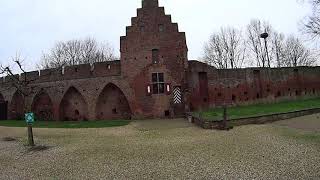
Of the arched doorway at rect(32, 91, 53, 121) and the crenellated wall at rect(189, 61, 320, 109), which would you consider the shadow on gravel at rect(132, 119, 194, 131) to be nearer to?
the crenellated wall at rect(189, 61, 320, 109)

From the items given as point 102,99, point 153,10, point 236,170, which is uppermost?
point 153,10

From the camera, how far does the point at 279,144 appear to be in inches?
493

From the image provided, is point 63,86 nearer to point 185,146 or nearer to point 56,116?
point 56,116

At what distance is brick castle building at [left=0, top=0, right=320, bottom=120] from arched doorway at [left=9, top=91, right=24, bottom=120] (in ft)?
7.62

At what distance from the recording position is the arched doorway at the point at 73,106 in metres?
30.3

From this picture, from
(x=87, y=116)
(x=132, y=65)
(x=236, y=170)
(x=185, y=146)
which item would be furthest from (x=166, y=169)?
(x=87, y=116)

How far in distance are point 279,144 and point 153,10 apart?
17933mm

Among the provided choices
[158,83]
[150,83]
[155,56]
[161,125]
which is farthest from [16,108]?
[161,125]

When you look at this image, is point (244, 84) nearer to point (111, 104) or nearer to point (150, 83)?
point (150, 83)

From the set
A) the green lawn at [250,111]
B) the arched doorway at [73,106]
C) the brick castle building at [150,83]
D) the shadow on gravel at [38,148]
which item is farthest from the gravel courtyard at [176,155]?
the arched doorway at [73,106]

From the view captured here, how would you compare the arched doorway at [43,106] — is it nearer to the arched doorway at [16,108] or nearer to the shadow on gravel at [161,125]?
the arched doorway at [16,108]

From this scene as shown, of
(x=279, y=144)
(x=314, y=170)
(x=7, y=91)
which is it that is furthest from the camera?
(x=7, y=91)

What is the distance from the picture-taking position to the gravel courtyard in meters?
9.36

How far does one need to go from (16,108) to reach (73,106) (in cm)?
689
